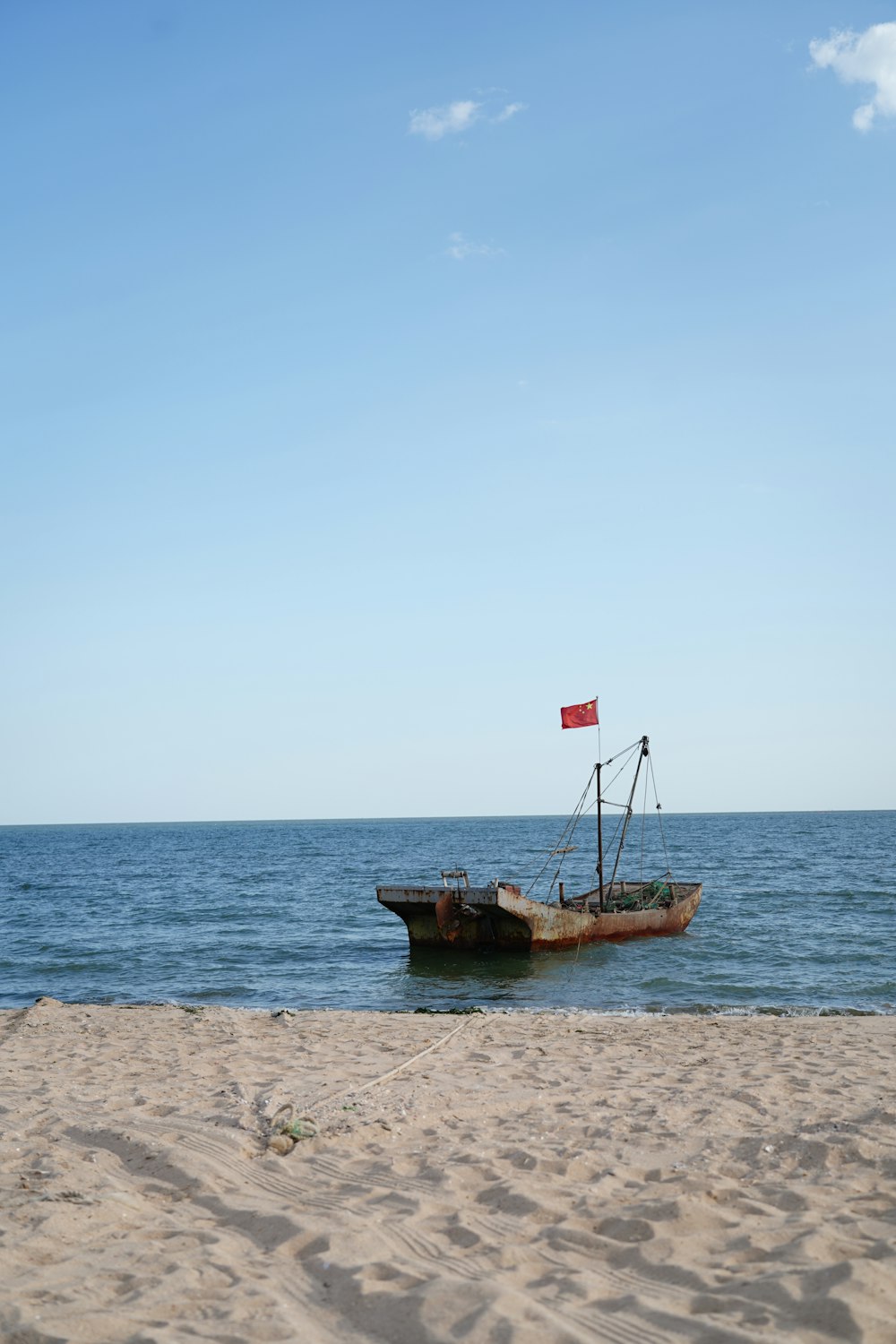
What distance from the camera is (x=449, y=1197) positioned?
575cm

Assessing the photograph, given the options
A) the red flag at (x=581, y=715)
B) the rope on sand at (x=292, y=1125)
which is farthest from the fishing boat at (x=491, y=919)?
the rope on sand at (x=292, y=1125)

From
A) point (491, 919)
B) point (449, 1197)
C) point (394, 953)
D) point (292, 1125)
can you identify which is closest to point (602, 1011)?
point (491, 919)

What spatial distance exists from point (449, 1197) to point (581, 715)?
16.9 metres

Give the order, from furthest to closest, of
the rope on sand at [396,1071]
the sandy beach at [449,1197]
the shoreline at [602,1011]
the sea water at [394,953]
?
the sea water at [394,953] < the shoreline at [602,1011] < the rope on sand at [396,1071] < the sandy beach at [449,1197]

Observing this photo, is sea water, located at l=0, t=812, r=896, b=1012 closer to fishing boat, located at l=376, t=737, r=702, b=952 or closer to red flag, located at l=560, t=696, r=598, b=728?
fishing boat, located at l=376, t=737, r=702, b=952

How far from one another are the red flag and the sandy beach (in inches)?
470

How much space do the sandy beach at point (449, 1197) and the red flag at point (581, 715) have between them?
11.9 meters

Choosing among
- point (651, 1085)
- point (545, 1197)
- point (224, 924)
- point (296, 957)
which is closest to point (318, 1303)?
point (545, 1197)

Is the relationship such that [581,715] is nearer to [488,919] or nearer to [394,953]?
[488,919]

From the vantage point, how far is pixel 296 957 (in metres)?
22.5

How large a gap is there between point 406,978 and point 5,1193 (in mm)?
13987

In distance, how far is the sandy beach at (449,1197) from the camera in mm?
4242

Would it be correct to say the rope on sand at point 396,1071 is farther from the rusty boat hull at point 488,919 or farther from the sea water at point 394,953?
the rusty boat hull at point 488,919

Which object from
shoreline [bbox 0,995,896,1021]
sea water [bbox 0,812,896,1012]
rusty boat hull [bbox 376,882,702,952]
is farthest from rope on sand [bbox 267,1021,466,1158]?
rusty boat hull [bbox 376,882,702,952]
